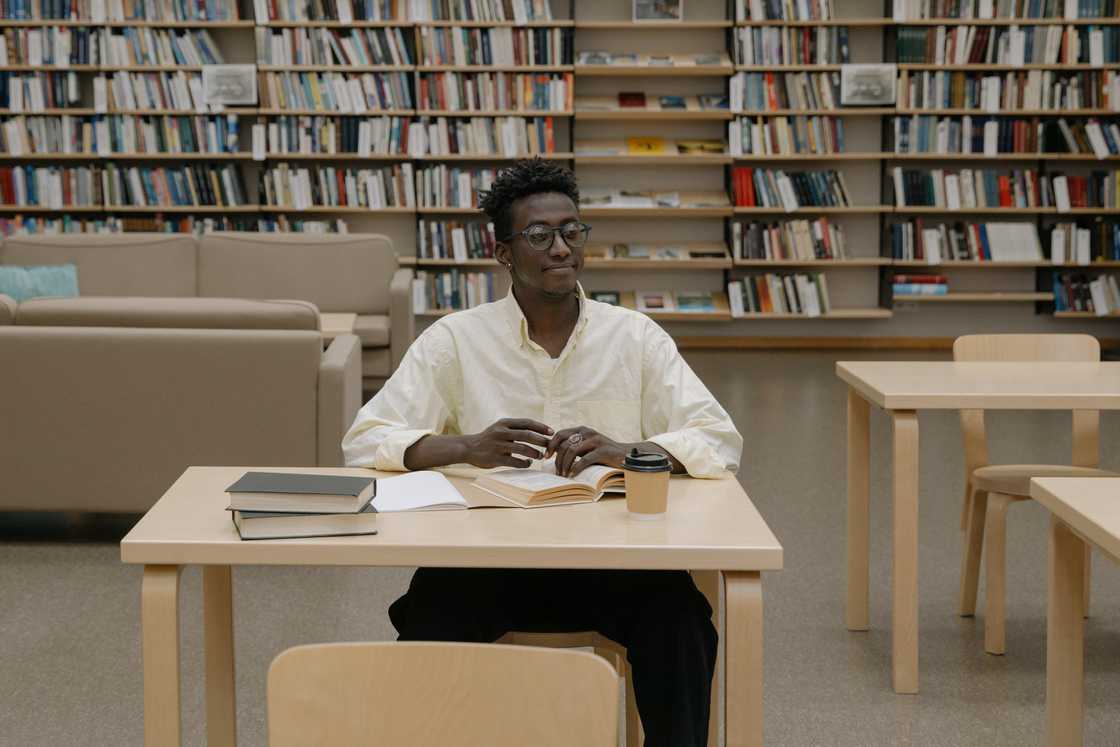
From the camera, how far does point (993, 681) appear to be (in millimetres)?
2885

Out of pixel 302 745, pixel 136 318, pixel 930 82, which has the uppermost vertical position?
pixel 930 82

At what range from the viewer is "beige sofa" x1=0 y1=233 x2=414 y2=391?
22.7 feet

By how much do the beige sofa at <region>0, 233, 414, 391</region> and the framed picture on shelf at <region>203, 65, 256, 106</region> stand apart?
133 centimetres

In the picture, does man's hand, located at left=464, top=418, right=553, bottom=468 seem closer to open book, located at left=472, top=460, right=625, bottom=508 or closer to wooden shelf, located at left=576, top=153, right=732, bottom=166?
open book, located at left=472, top=460, right=625, bottom=508

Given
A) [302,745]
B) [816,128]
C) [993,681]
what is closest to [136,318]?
[993,681]

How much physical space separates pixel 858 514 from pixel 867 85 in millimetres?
5353

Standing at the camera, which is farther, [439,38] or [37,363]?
[439,38]

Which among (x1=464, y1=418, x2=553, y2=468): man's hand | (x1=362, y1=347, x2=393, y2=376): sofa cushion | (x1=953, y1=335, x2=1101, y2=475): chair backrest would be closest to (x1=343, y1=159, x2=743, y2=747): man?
→ (x1=464, y1=418, x2=553, y2=468): man's hand

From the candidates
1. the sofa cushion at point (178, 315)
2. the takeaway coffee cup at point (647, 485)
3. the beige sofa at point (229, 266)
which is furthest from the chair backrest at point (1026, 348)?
the beige sofa at point (229, 266)

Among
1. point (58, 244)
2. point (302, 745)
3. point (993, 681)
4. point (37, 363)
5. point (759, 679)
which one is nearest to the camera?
point (302, 745)

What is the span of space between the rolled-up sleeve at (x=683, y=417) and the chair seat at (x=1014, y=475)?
1.11 meters

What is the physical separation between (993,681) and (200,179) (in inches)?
254

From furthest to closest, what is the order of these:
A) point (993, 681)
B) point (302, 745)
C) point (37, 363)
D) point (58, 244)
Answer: point (58, 244)
point (37, 363)
point (993, 681)
point (302, 745)

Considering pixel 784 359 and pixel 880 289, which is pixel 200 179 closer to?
pixel 784 359
